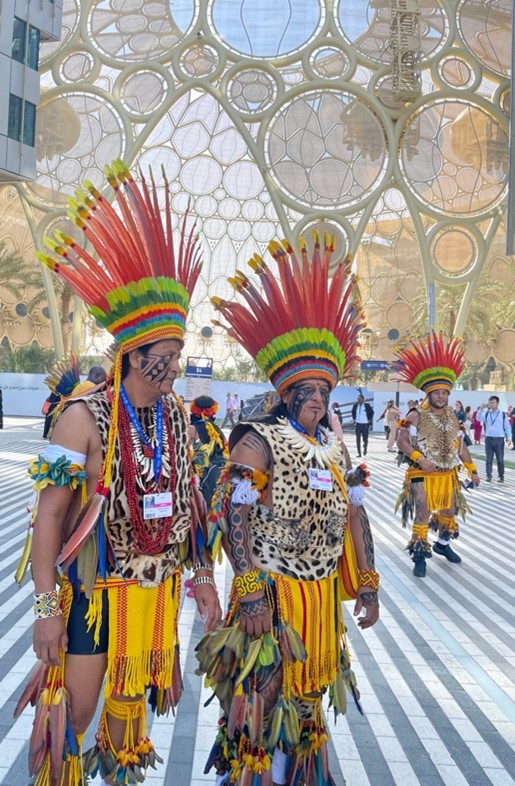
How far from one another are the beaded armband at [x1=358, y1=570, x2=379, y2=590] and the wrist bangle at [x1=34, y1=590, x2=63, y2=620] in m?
1.34

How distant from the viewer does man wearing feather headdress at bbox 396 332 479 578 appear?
24.2ft

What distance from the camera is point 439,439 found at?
24.3ft

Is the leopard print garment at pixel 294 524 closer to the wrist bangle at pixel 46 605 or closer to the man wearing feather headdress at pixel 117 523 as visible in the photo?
the man wearing feather headdress at pixel 117 523

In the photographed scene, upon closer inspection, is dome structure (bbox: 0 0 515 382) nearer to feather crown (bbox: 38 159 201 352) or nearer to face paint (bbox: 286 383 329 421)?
face paint (bbox: 286 383 329 421)

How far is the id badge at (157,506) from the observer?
2.64 m

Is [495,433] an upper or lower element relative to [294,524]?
lower

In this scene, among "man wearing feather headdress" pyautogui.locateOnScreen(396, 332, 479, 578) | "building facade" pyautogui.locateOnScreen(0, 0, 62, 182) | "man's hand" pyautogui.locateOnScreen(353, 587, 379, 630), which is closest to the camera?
"man's hand" pyautogui.locateOnScreen(353, 587, 379, 630)

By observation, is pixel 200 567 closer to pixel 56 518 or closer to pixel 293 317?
pixel 56 518

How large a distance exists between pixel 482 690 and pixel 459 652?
25.9 inches

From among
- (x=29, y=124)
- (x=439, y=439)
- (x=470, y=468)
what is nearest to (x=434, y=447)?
(x=439, y=439)

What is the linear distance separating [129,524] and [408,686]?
8.17 ft

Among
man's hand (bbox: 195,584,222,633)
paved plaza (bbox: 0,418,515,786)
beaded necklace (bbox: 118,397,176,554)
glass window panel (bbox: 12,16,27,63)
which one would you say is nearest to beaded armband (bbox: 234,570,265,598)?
man's hand (bbox: 195,584,222,633)

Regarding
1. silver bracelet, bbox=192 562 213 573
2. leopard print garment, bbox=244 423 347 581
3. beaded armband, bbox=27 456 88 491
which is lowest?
silver bracelet, bbox=192 562 213 573

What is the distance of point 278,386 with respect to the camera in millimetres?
3305
